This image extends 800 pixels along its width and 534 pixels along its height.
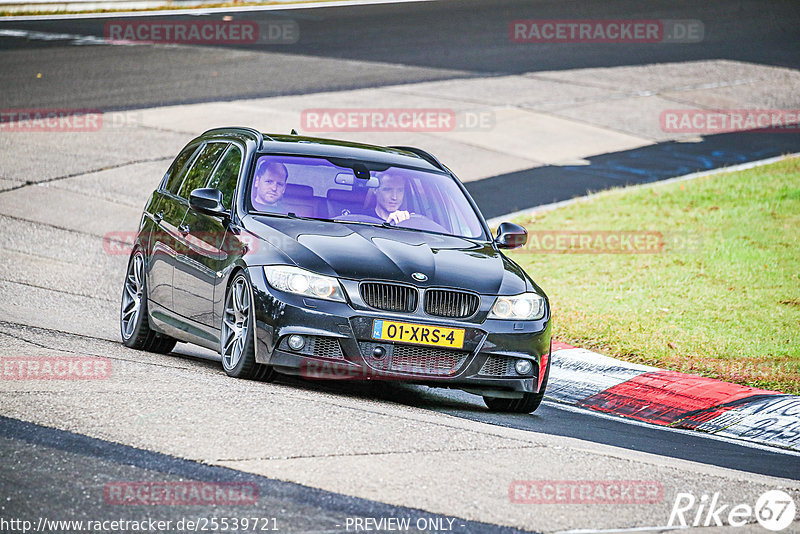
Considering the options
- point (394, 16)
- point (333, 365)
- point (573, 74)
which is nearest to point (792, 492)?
point (333, 365)

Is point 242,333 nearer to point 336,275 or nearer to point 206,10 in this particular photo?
point 336,275

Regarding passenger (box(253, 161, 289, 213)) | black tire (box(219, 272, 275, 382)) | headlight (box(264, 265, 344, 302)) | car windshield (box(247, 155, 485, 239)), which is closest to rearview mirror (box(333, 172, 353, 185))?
car windshield (box(247, 155, 485, 239))

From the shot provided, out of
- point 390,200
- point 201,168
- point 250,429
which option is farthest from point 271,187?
point 250,429

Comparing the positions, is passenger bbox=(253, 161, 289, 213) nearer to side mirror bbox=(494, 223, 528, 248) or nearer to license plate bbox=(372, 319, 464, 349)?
license plate bbox=(372, 319, 464, 349)

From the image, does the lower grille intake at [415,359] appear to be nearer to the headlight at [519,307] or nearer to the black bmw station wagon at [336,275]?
the black bmw station wagon at [336,275]

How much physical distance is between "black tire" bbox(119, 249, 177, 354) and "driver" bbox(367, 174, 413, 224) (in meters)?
2.00

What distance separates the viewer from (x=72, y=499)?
17.7 feet

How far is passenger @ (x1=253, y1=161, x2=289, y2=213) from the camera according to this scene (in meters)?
9.12

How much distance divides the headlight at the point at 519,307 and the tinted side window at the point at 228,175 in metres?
2.16

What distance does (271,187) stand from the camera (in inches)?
365

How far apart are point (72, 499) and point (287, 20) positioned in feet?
96.1

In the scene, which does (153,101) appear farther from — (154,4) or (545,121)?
(154,4)

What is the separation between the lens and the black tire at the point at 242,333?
324 inches

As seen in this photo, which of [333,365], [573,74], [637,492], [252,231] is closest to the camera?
[637,492]
